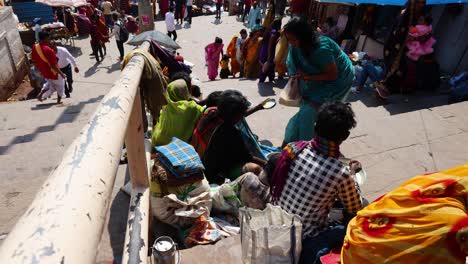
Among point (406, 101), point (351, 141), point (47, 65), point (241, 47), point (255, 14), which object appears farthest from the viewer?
point (255, 14)

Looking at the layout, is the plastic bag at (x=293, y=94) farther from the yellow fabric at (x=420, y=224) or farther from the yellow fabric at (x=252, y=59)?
the yellow fabric at (x=252, y=59)

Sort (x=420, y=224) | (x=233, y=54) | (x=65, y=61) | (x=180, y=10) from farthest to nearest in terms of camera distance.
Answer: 1. (x=180, y=10)
2. (x=233, y=54)
3. (x=65, y=61)
4. (x=420, y=224)

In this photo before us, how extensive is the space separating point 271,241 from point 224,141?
4.81 ft

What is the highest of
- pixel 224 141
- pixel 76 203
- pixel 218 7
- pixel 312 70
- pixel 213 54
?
pixel 76 203

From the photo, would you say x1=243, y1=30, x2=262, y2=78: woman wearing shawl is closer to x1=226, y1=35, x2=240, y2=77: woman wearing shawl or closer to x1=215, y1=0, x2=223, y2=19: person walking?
x1=226, y1=35, x2=240, y2=77: woman wearing shawl

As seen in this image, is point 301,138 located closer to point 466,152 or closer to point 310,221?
point 310,221

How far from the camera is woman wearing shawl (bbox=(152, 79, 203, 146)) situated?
11.7ft

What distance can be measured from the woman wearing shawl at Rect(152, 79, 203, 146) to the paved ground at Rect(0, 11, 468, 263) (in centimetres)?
62

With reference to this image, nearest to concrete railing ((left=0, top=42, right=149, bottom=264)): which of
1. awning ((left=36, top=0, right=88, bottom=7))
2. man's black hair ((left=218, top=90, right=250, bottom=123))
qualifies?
man's black hair ((left=218, top=90, right=250, bottom=123))

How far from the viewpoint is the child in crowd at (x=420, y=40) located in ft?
18.8

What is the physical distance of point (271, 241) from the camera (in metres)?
1.95

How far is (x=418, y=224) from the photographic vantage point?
4.64ft

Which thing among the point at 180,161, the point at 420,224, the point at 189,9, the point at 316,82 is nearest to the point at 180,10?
the point at 189,9

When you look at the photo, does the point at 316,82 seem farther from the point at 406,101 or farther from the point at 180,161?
the point at 406,101
